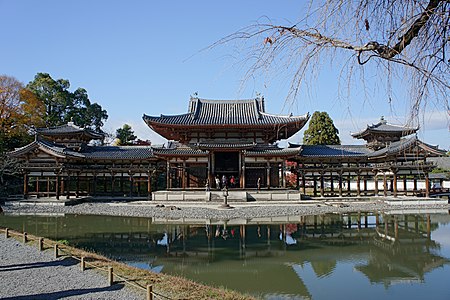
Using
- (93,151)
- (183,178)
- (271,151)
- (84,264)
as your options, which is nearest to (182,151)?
(183,178)

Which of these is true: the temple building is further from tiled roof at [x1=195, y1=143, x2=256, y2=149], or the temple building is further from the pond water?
the pond water

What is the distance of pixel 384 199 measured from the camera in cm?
2700

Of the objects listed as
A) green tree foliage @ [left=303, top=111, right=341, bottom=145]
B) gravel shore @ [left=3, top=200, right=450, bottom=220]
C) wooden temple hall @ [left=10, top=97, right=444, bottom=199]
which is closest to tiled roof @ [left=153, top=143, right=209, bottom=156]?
wooden temple hall @ [left=10, top=97, right=444, bottom=199]

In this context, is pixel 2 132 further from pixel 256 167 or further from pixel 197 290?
pixel 197 290

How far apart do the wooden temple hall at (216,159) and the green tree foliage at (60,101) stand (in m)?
15.3

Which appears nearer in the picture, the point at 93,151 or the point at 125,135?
the point at 93,151

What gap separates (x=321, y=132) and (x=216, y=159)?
19.1 metres

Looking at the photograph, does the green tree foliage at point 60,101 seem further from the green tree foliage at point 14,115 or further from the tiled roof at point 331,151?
the tiled roof at point 331,151

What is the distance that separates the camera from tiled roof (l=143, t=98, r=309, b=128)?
97.1 ft

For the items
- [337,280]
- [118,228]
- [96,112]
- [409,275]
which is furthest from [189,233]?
[96,112]

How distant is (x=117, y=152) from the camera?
107 feet

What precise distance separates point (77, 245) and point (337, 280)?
929 cm

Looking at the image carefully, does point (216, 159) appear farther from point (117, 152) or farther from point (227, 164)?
point (117, 152)

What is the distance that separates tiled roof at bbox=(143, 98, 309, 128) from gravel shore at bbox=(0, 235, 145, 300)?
20875mm
